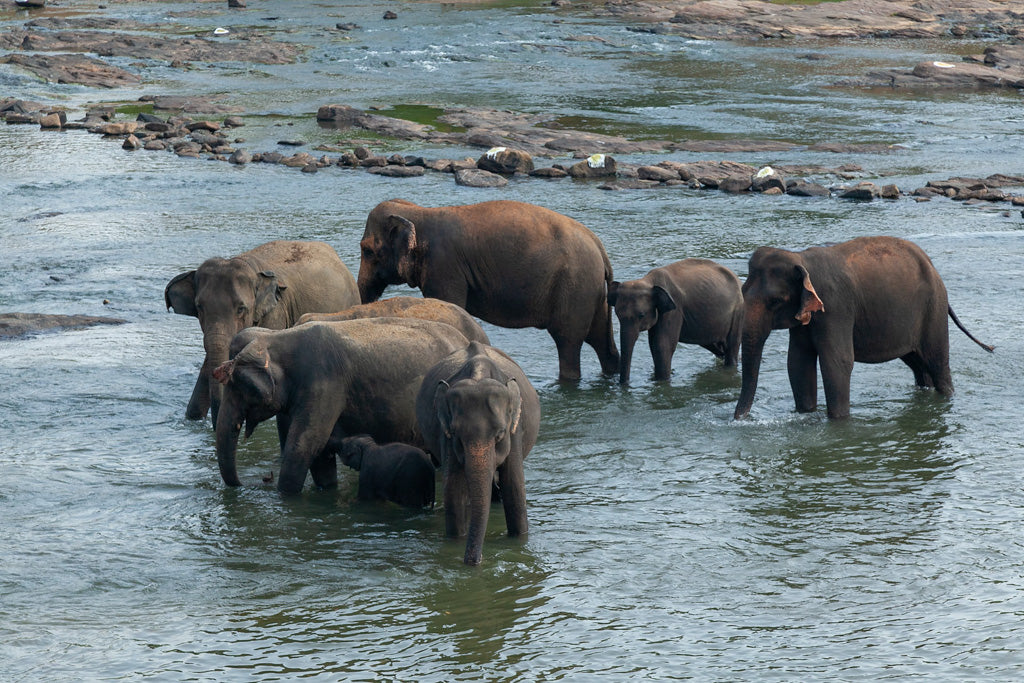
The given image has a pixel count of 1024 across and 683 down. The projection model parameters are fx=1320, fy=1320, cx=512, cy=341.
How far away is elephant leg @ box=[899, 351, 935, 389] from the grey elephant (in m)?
3.76

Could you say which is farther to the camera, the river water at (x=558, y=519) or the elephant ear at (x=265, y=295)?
the elephant ear at (x=265, y=295)

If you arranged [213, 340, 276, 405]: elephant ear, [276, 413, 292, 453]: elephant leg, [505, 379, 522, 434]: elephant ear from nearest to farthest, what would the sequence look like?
1. [505, 379, 522, 434]: elephant ear
2. [213, 340, 276, 405]: elephant ear
3. [276, 413, 292, 453]: elephant leg

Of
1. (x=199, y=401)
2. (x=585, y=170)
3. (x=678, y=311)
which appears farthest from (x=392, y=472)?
(x=585, y=170)

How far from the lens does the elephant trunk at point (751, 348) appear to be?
32.7 feet

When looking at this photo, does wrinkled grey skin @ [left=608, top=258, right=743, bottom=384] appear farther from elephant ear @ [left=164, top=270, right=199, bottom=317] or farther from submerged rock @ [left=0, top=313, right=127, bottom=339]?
submerged rock @ [left=0, top=313, right=127, bottom=339]

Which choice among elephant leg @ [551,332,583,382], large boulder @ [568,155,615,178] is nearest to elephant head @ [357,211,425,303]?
elephant leg @ [551,332,583,382]

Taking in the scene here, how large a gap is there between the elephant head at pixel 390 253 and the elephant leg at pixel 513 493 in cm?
399

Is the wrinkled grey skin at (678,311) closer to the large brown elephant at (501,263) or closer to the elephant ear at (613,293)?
the elephant ear at (613,293)

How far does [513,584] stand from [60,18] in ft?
144

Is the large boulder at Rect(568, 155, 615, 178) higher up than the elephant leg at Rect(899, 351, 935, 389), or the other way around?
the large boulder at Rect(568, 155, 615, 178)

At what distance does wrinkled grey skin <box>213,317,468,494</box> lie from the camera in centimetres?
820

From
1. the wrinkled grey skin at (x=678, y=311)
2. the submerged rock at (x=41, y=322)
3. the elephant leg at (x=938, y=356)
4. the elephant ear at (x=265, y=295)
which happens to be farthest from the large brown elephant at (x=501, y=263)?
the submerged rock at (x=41, y=322)

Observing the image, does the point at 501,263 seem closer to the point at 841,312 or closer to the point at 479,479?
the point at 841,312

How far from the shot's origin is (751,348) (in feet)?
33.1
